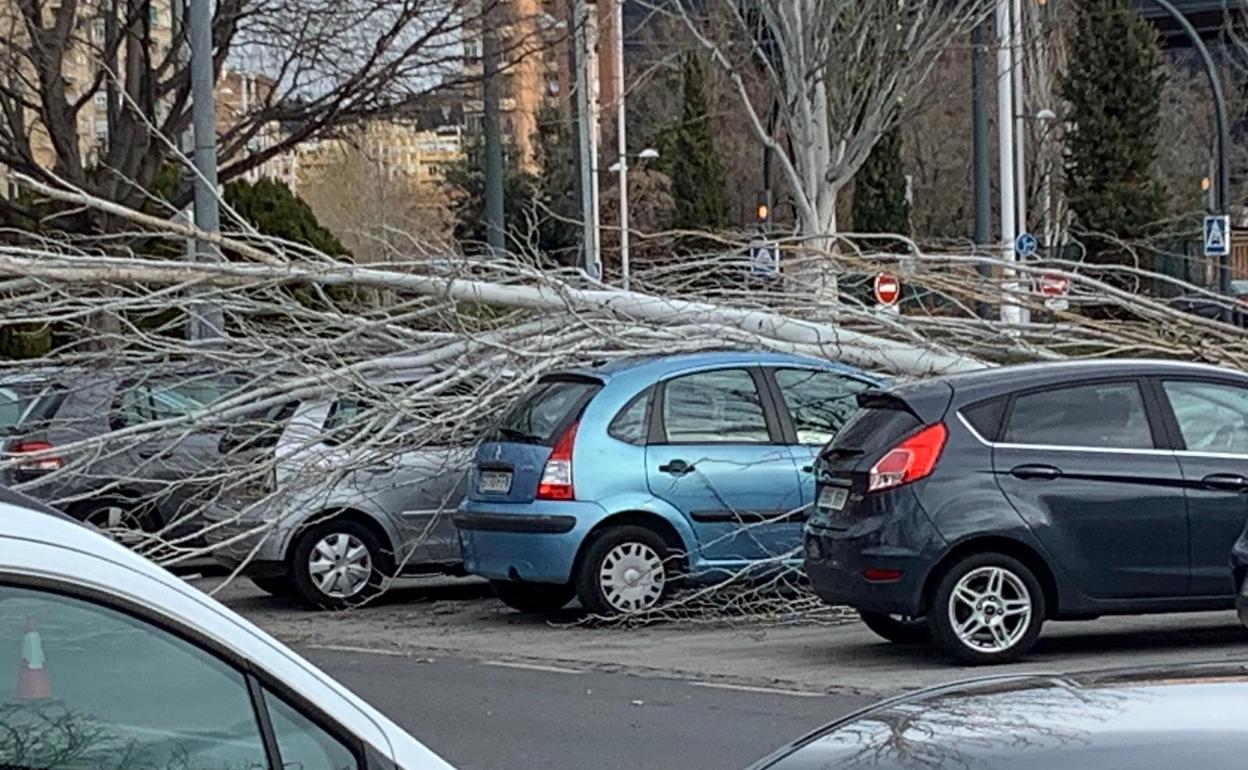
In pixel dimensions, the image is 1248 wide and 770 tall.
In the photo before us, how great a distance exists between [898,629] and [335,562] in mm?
4224

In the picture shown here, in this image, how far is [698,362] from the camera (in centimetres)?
1266

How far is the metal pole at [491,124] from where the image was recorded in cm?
2084

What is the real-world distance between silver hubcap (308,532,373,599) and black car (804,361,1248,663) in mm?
4153

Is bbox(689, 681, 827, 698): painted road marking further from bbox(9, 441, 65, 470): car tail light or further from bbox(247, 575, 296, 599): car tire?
bbox(247, 575, 296, 599): car tire

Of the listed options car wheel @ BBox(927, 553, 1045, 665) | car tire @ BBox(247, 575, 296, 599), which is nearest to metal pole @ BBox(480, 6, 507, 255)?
car tire @ BBox(247, 575, 296, 599)

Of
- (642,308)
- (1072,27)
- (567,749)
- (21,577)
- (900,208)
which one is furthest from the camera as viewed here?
(900,208)

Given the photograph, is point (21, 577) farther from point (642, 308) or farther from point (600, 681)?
point (642, 308)

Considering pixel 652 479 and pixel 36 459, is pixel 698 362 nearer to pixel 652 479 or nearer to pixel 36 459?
pixel 652 479

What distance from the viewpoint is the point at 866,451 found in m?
10.6

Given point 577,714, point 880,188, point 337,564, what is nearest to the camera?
point 577,714

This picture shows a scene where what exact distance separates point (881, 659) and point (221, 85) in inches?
678

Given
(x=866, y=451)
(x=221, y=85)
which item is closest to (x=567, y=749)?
(x=866, y=451)

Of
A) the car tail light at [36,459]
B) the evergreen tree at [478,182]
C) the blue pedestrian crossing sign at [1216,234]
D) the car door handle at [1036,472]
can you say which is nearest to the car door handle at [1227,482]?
the car door handle at [1036,472]

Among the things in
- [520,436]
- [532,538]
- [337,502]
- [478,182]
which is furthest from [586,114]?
[478,182]
